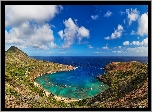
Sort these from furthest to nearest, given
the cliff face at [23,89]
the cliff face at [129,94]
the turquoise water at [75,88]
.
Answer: the turquoise water at [75,88] → the cliff face at [129,94] → the cliff face at [23,89]

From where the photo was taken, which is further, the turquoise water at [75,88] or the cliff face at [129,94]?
the turquoise water at [75,88]

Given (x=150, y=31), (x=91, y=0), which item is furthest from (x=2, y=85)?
(x=150, y=31)

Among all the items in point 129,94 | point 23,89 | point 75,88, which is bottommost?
point 75,88

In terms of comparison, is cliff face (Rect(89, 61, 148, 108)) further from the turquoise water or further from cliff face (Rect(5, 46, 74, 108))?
the turquoise water

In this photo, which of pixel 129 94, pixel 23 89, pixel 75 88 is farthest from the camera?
pixel 75 88

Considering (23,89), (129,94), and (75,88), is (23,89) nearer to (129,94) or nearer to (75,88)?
(129,94)

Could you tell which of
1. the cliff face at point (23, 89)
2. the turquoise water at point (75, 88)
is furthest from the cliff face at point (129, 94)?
the turquoise water at point (75, 88)

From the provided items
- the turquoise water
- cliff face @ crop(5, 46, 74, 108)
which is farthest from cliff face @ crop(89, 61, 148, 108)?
the turquoise water

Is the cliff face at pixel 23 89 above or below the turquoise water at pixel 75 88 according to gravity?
above

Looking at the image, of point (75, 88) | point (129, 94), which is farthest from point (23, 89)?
point (75, 88)

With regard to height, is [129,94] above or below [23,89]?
above

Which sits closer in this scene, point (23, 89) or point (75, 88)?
point (23, 89)

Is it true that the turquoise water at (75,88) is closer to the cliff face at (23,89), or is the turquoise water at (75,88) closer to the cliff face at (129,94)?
the cliff face at (23,89)
